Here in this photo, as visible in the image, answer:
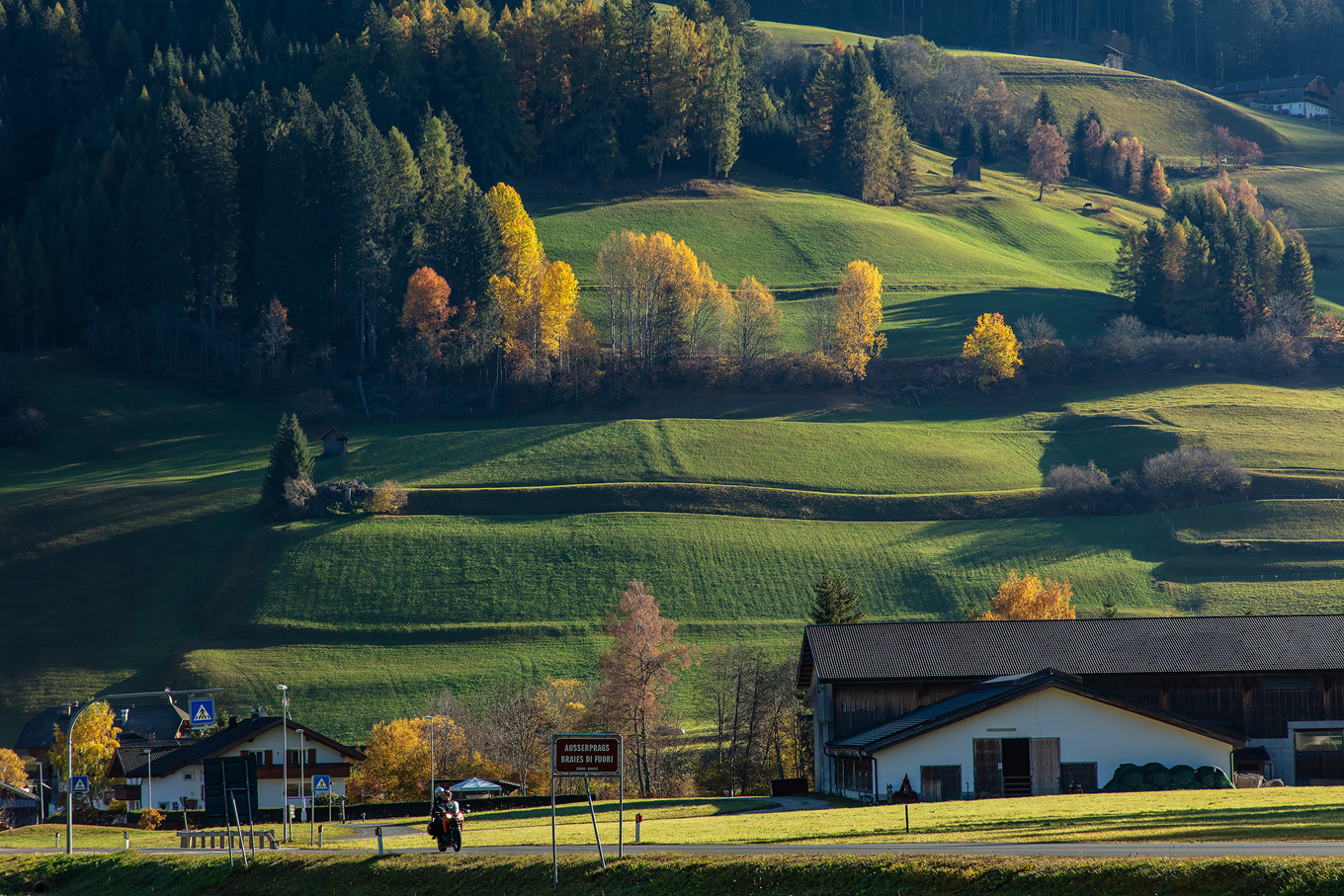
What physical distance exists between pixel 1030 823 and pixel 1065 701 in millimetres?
17891

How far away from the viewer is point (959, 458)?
112m

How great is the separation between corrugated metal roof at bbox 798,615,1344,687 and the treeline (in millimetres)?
101305

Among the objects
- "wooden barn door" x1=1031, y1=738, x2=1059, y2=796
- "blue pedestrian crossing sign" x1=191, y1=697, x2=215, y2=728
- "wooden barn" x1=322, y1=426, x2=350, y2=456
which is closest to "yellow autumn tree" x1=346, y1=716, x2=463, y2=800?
"blue pedestrian crossing sign" x1=191, y1=697, x2=215, y2=728

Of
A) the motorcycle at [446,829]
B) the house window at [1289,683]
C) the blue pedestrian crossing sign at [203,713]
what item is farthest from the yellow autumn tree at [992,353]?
the motorcycle at [446,829]

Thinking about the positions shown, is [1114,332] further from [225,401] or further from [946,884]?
[946,884]

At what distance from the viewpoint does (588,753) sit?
70.8 feet

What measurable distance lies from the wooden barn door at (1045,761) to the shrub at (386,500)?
208ft

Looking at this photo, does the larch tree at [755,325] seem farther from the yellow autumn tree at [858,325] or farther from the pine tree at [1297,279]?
the pine tree at [1297,279]

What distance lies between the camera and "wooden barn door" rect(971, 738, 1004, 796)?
4672cm

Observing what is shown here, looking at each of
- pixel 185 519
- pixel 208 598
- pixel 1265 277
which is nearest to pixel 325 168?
pixel 185 519

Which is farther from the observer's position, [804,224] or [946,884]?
[804,224]

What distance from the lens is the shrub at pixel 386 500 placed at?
327 ft

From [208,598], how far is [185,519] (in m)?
12.5

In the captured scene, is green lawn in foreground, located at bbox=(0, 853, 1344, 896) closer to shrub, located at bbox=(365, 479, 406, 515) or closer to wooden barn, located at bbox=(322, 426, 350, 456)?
shrub, located at bbox=(365, 479, 406, 515)
